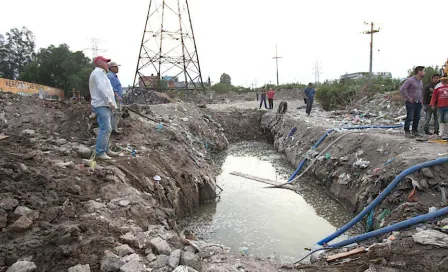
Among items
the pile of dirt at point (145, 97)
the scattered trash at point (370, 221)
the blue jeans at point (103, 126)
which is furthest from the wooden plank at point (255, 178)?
the pile of dirt at point (145, 97)

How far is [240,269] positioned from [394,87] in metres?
14.6

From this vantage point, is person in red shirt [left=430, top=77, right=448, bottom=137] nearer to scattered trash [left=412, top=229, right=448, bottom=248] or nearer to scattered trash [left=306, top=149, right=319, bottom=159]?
scattered trash [left=306, top=149, right=319, bottom=159]

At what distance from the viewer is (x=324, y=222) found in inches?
209

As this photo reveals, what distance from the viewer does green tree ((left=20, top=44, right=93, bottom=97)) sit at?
95.2 ft

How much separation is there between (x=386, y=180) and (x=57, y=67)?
33.0 metres

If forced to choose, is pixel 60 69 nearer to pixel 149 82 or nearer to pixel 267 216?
pixel 149 82

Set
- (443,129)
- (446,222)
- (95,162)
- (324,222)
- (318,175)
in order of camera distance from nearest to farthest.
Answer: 1. (446,222)
2. (95,162)
3. (324,222)
4. (443,129)
5. (318,175)

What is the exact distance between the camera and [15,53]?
3606 centimetres

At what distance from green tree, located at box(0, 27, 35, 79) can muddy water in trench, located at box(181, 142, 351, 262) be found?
3876cm

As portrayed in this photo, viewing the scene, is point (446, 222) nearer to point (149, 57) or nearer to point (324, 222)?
point (324, 222)

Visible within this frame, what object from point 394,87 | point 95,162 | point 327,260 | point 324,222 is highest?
point 394,87

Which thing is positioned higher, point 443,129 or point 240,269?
point 443,129

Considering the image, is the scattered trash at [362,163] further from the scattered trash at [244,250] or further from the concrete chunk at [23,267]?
the concrete chunk at [23,267]

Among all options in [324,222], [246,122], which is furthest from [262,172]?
[246,122]
